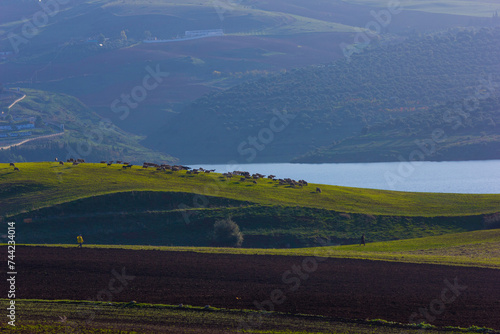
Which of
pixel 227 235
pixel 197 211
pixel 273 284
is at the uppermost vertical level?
pixel 197 211

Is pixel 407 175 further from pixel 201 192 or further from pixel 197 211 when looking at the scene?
pixel 197 211

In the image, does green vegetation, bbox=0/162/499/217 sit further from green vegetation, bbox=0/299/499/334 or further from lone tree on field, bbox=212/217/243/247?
green vegetation, bbox=0/299/499/334

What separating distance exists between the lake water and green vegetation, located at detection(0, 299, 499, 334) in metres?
88.0

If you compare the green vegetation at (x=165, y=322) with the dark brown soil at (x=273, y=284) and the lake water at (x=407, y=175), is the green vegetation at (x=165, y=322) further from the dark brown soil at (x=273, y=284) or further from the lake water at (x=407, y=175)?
the lake water at (x=407, y=175)

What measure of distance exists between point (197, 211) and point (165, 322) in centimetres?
3752

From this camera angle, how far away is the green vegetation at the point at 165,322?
31.2 meters

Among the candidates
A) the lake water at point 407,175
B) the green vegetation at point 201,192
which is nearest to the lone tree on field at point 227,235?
the green vegetation at point 201,192

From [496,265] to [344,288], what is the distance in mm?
15112

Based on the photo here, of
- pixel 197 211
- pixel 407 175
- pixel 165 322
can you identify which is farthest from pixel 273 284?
pixel 407 175

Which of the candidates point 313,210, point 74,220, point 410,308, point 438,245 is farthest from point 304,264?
point 74,220

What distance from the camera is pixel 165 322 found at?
3256 centimetres

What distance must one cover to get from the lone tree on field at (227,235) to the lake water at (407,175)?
62450mm

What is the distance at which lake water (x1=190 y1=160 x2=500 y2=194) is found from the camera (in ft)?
411

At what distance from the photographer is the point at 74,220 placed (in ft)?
219
